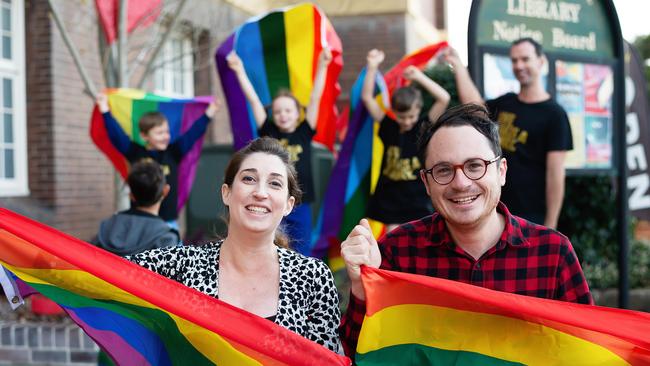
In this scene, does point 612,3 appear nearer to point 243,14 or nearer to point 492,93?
point 492,93

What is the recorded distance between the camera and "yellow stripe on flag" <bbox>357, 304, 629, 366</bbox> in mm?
2369

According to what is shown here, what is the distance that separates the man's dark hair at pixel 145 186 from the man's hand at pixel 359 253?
195cm

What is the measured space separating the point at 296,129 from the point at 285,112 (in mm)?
231

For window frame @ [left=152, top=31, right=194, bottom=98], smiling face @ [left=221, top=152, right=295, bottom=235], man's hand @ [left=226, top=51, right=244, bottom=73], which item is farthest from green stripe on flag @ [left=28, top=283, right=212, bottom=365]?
window frame @ [left=152, top=31, right=194, bottom=98]

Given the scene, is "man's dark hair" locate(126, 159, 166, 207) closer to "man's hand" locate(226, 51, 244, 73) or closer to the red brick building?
"man's hand" locate(226, 51, 244, 73)

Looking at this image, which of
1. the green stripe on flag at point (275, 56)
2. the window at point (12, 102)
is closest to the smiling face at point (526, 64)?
the green stripe on flag at point (275, 56)

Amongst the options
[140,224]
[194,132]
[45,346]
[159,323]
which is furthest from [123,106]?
[159,323]

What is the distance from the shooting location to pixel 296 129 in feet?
18.8

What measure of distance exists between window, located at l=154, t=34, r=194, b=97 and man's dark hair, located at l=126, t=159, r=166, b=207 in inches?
232

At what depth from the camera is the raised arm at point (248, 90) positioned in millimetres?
5875

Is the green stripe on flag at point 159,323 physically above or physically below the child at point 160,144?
below

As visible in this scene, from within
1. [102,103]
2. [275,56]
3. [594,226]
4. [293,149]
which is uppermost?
[275,56]

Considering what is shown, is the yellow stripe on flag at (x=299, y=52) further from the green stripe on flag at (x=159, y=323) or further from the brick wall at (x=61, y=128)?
the green stripe on flag at (x=159, y=323)

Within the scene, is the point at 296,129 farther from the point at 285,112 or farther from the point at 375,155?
the point at 375,155
